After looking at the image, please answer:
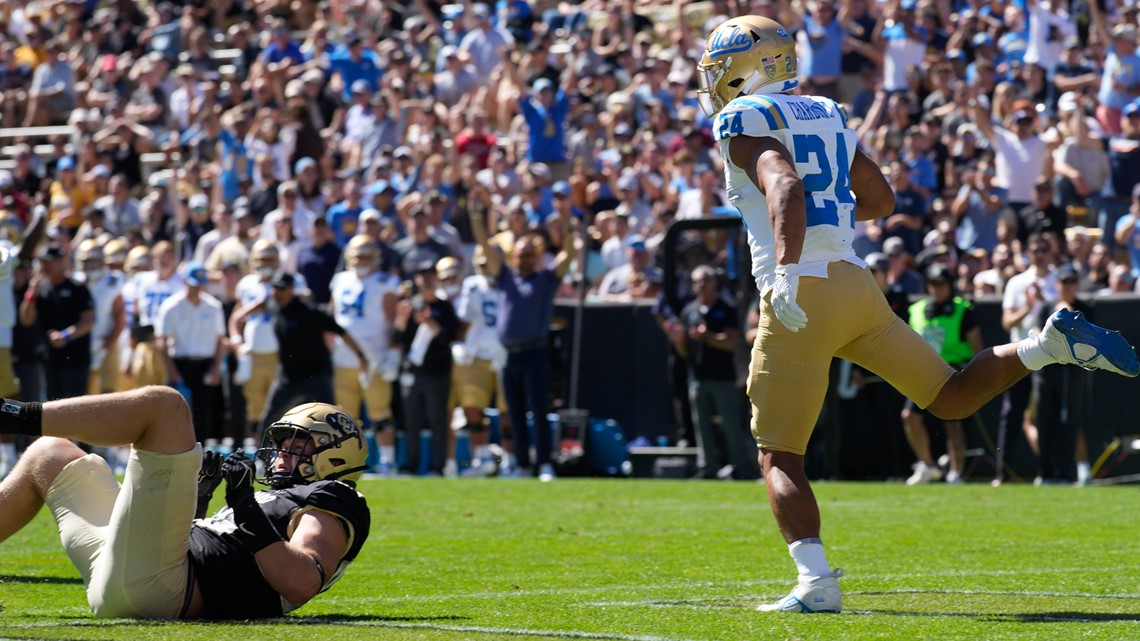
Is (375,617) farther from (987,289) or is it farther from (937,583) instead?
(987,289)

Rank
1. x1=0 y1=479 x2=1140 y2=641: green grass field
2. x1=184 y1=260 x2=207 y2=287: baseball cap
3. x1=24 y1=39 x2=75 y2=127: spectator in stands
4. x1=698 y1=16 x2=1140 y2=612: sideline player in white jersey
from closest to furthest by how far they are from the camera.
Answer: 1. x1=0 y1=479 x2=1140 y2=641: green grass field
2. x1=698 y1=16 x2=1140 y2=612: sideline player in white jersey
3. x1=184 y1=260 x2=207 y2=287: baseball cap
4. x1=24 y1=39 x2=75 y2=127: spectator in stands

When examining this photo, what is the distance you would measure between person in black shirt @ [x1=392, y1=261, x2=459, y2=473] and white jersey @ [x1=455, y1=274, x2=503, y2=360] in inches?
7.3

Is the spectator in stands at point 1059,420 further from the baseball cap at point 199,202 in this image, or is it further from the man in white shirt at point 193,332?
the baseball cap at point 199,202

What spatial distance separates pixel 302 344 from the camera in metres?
14.9

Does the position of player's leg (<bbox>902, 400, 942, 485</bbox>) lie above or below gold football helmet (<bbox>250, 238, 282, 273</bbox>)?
below

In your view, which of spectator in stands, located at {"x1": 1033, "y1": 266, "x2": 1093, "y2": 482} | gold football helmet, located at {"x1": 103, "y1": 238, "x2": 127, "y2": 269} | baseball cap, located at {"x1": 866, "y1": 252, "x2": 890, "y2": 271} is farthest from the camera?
gold football helmet, located at {"x1": 103, "y1": 238, "x2": 127, "y2": 269}

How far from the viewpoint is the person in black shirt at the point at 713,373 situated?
1480 cm

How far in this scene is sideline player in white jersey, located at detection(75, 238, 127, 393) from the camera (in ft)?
55.1

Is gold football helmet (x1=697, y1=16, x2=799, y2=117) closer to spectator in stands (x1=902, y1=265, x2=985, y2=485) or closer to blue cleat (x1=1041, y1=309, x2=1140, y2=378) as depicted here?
blue cleat (x1=1041, y1=309, x2=1140, y2=378)

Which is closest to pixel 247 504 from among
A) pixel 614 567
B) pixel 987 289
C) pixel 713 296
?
pixel 614 567

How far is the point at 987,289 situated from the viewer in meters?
15.1

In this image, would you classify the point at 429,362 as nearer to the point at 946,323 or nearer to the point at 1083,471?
the point at 946,323

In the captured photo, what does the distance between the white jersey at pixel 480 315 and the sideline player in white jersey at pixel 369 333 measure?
0.68 m

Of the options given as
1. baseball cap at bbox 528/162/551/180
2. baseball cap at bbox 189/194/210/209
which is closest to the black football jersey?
baseball cap at bbox 528/162/551/180
